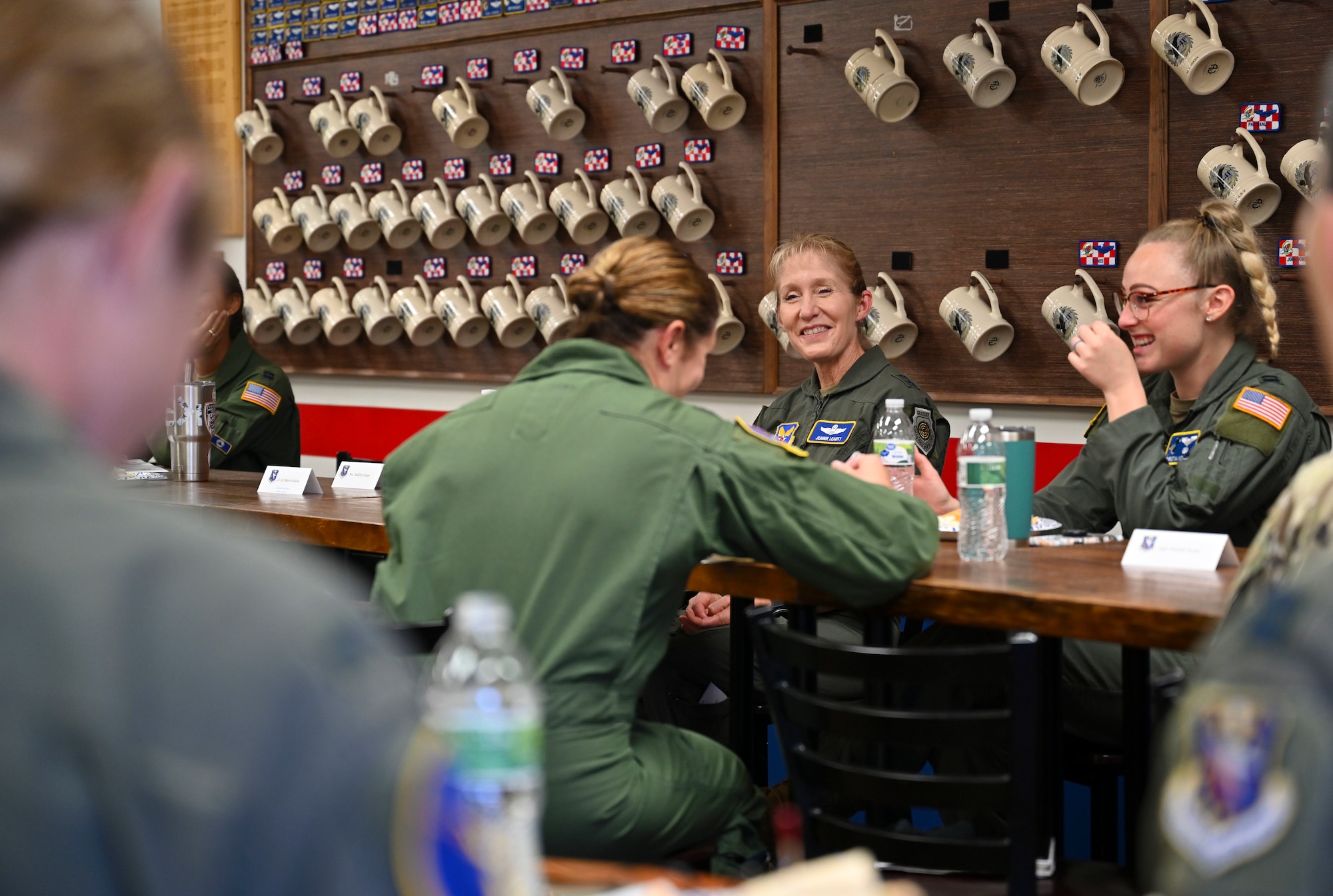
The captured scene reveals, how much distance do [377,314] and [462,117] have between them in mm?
881

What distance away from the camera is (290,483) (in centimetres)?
340

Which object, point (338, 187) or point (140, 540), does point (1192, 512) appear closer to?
point (140, 540)

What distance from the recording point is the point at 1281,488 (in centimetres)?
250

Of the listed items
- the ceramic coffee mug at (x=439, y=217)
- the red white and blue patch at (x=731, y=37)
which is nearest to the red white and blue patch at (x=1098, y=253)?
the red white and blue patch at (x=731, y=37)

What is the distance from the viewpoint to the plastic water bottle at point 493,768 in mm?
542

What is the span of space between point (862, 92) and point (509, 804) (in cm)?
388

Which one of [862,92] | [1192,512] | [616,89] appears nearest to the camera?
[1192,512]

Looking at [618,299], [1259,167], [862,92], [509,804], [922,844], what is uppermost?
[862,92]

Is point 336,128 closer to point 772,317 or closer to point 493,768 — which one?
point 772,317

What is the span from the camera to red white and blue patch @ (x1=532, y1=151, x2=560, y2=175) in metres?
5.03

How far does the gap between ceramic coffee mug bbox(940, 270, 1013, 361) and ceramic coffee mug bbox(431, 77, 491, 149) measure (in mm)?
2068

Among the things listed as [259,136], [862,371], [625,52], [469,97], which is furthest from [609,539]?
[259,136]

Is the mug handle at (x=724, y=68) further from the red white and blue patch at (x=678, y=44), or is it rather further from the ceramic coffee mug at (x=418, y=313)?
the ceramic coffee mug at (x=418, y=313)

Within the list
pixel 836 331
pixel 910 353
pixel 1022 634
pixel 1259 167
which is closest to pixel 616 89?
pixel 910 353
